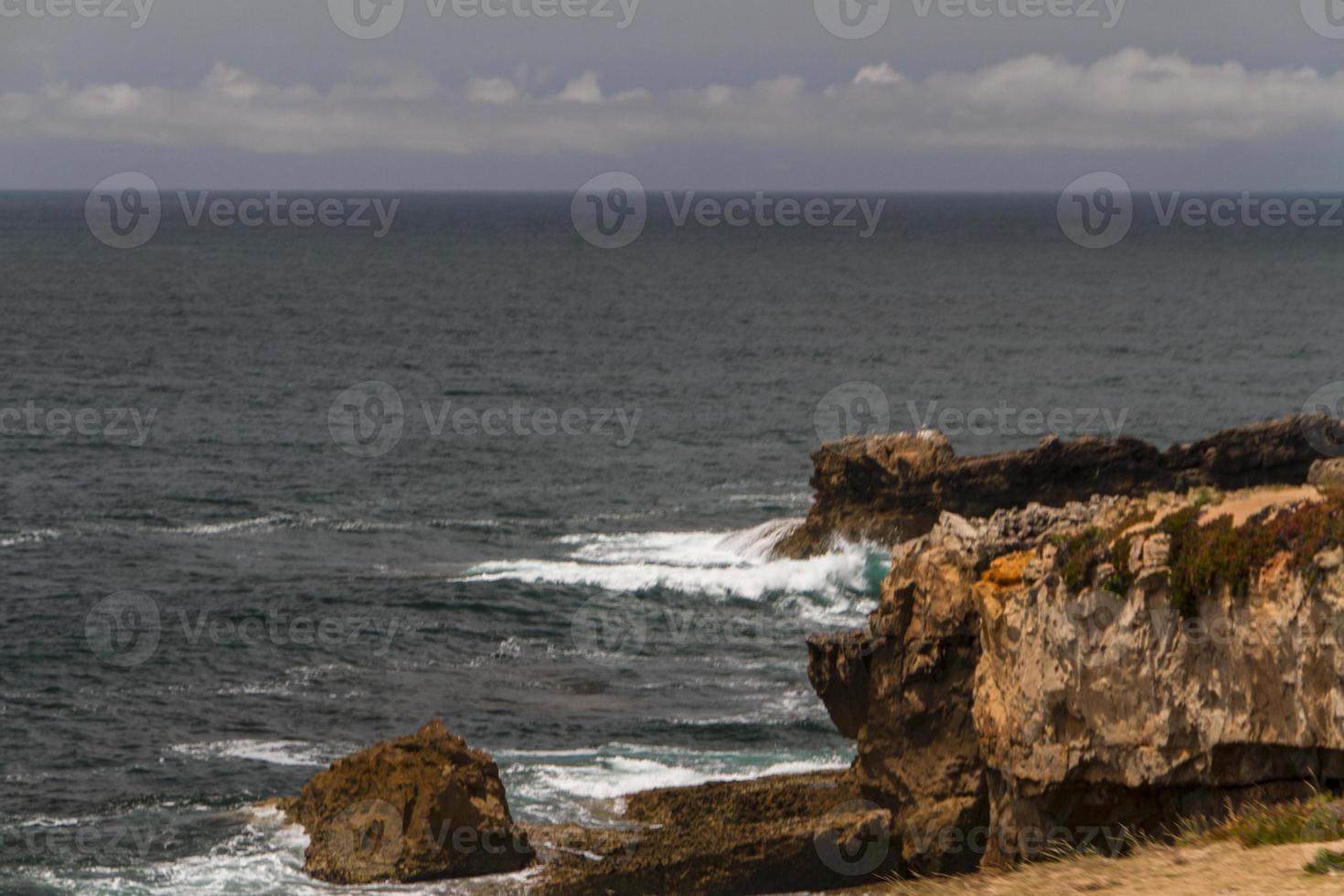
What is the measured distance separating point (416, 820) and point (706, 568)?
25.3 metres

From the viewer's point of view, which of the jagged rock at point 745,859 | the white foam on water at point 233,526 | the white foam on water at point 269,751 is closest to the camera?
the jagged rock at point 745,859

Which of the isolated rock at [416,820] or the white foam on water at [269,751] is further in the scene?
the white foam on water at [269,751]

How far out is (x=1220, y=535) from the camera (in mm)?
21547

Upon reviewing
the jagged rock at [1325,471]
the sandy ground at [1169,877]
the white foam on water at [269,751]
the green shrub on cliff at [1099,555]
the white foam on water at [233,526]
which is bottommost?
the white foam on water at [269,751]

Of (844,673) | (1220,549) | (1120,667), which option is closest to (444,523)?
(844,673)

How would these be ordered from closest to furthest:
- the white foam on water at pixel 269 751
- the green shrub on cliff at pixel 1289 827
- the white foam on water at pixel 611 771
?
the green shrub on cliff at pixel 1289 827 → the white foam on water at pixel 611 771 → the white foam on water at pixel 269 751

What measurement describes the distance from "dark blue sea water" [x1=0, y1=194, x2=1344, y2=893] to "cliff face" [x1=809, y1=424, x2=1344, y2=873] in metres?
8.07

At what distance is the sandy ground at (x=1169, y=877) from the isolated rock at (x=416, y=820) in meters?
12.6

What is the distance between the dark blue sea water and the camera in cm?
3581

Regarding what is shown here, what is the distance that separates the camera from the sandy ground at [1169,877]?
1459cm

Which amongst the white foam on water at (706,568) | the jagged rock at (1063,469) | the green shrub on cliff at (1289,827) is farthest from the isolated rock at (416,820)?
the jagged rock at (1063,469)

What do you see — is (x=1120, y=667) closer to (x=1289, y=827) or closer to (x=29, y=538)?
(x=1289, y=827)

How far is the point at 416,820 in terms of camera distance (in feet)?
92.0

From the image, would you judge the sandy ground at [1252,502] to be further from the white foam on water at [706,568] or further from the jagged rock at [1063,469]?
the white foam on water at [706,568]
